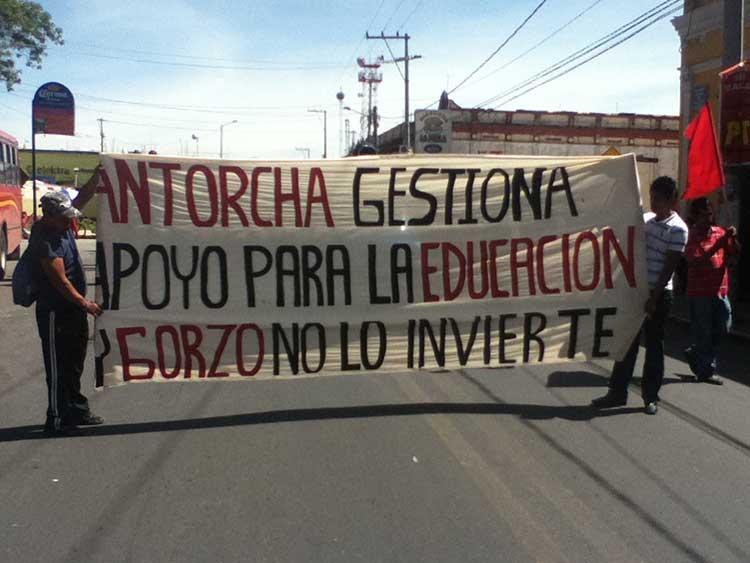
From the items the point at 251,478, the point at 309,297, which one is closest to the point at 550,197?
the point at 309,297

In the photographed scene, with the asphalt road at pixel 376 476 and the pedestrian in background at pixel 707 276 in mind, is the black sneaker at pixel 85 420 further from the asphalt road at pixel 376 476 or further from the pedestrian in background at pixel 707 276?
the pedestrian in background at pixel 707 276

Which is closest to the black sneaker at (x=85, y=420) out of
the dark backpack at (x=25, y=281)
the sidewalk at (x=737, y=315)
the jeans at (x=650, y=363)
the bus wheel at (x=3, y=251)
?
the dark backpack at (x=25, y=281)

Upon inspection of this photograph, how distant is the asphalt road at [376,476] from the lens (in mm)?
4082

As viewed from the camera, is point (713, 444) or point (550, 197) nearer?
point (713, 444)

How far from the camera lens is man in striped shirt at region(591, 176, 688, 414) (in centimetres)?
658

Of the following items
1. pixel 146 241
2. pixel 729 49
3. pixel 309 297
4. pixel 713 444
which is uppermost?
pixel 729 49

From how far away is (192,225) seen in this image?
246 inches

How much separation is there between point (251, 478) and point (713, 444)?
322 centimetres

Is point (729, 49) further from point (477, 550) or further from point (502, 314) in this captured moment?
point (477, 550)

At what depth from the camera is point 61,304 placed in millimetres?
5855

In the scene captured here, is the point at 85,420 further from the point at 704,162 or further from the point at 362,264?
the point at 704,162

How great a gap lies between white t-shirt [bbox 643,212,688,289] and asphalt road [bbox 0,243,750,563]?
113 cm

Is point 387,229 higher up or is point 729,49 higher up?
point 729,49

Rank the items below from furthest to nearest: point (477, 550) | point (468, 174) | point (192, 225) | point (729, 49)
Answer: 1. point (729, 49)
2. point (468, 174)
3. point (192, 225)
4. point (477, 550)
